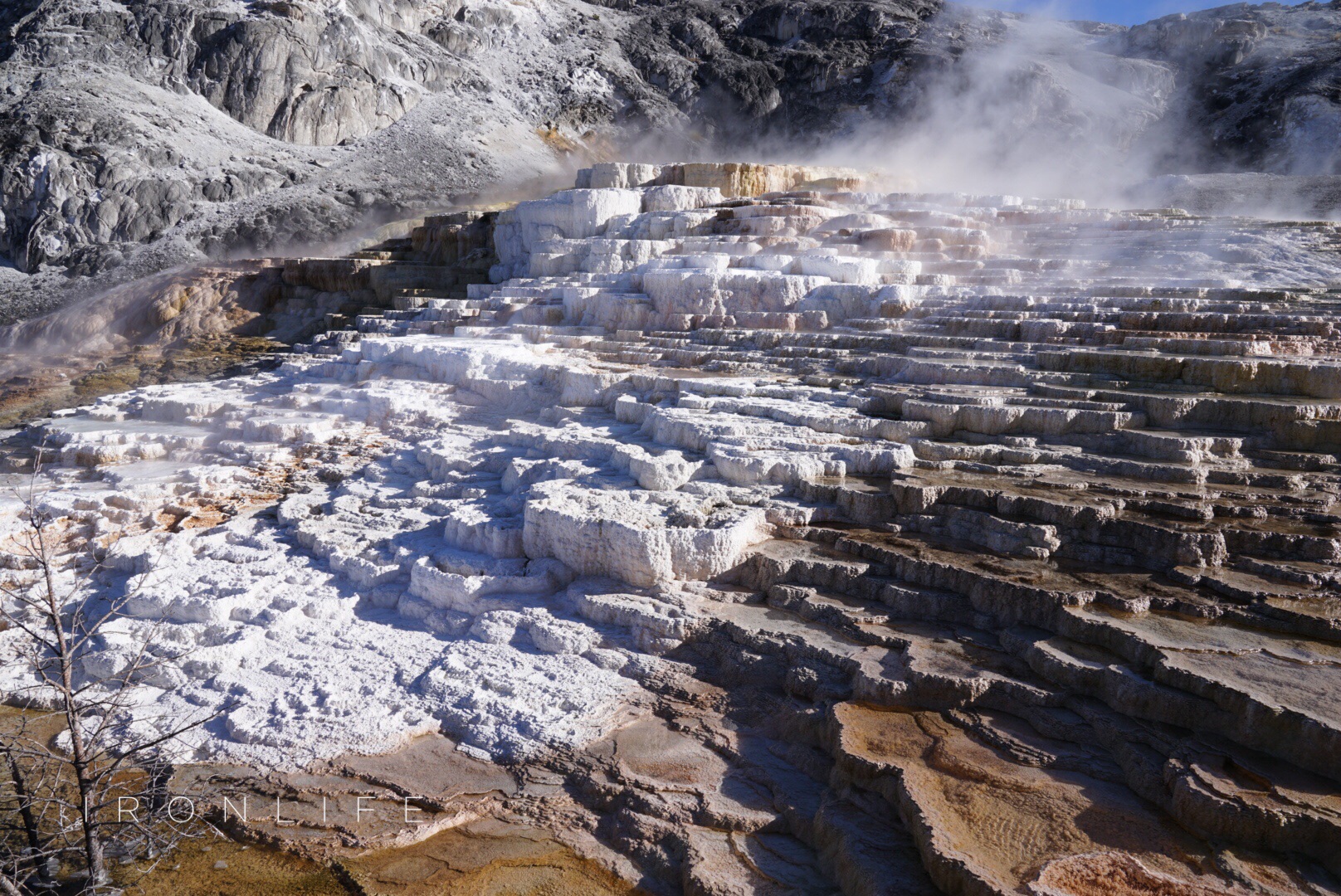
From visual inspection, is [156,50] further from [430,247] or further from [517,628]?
[517,628]

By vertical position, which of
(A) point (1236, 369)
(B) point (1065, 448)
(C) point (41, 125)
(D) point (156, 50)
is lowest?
(B) point (1065, 448)

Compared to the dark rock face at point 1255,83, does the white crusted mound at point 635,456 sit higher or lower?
lower

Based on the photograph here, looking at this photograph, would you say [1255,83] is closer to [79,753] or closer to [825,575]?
[825,575]

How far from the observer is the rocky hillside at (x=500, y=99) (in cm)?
1384

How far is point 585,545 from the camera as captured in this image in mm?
3998

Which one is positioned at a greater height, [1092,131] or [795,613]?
[1092,131]

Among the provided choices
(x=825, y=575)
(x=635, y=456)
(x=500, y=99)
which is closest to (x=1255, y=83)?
(x=500, y=99)

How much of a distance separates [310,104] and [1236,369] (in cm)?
1746

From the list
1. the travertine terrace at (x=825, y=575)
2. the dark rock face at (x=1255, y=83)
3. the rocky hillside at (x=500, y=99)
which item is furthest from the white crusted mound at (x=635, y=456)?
the dark rock face at (x=1255, y=83)

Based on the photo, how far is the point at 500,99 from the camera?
20.7 meters

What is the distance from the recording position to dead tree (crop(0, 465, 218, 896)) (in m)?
Answer: 2.37

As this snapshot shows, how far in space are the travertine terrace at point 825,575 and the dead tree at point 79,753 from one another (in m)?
0.18

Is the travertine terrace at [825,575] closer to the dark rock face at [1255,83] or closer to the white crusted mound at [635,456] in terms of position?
the white crusted mound at [635,456]

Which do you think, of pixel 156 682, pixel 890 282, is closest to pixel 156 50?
pixel 890 282
